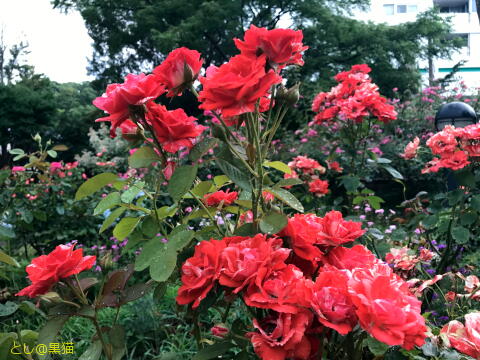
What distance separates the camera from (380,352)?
0.62 meters

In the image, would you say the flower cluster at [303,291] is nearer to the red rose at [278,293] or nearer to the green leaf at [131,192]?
the red rose at [278,293]

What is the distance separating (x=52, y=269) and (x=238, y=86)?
429 mm

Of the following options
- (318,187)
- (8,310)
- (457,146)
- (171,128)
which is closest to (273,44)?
(171,128)

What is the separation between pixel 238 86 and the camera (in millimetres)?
636

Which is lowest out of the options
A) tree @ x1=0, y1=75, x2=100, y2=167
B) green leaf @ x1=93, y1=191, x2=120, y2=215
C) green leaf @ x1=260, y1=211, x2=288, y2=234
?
tree @ x1=0, y1=75, x2=100, y2=167

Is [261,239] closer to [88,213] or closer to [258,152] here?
[258,152]

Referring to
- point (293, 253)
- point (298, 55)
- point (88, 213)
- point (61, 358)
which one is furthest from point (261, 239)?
point (88, 213)

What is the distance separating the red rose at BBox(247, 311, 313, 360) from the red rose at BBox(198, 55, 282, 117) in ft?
1.05

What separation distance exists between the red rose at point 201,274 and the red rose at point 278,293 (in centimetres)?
6

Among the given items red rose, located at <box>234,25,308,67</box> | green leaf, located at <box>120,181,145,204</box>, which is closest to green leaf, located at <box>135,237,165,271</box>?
green leaf, located at <box>120,181,145,204</box>

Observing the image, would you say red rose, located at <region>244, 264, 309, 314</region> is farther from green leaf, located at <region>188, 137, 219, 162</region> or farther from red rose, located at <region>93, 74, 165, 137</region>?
red rose, located at <region>93, 74, 165, 137</region>

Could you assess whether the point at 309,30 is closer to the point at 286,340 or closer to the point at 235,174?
the point at 235,174

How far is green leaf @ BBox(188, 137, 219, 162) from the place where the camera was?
2.45 feet

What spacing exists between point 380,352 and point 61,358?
1122 mm
